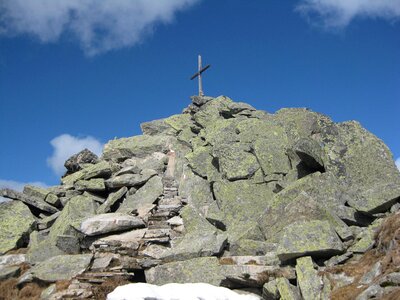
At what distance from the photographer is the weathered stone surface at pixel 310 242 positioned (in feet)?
59.2

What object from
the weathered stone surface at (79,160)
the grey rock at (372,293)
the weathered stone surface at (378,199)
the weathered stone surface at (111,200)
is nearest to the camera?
the grey rock at (372,293)

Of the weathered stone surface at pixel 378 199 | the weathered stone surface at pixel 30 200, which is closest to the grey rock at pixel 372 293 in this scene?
the weathered stone surface at pixel 378 199

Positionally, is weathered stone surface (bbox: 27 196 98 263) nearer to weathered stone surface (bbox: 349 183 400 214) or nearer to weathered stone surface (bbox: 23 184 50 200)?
weathered stone surface (bbox: 23 184 50 200)

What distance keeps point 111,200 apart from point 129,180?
253cm

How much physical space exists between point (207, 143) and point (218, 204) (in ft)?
29.5

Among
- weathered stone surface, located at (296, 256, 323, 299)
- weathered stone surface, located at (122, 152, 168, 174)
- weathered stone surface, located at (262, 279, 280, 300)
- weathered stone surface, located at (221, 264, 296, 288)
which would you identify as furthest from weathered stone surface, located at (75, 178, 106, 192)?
weathered stone surface, located at (296, 256, 323, 299)

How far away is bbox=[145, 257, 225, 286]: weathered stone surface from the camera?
2036cm

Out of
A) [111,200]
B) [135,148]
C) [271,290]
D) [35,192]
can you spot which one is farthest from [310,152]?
[35,192]

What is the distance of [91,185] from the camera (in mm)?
34094

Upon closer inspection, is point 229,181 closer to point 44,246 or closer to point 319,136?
point 319,136

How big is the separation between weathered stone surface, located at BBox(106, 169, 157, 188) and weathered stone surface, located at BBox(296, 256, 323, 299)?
1833 cm

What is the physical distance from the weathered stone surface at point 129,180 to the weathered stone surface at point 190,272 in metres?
12.2

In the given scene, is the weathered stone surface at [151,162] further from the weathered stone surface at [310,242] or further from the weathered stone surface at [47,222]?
the weathered stone surface at [310,242]

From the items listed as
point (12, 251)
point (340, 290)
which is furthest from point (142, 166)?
point (340, 290)
